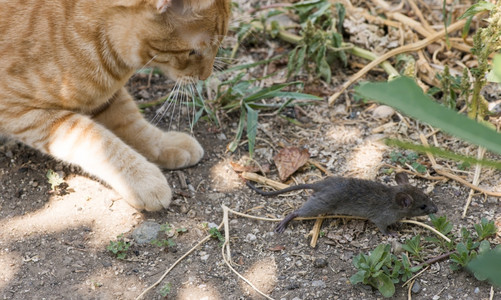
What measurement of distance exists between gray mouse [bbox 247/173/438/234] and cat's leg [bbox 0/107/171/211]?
2.58ft

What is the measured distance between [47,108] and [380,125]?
2033mm

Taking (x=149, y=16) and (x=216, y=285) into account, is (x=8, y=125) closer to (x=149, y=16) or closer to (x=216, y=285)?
(x=149, y=16)

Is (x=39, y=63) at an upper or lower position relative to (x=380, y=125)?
upper

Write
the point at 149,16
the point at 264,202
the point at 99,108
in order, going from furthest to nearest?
the point at 99,108
the point at 264,202
the point at 149,16

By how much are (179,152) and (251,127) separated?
48cm

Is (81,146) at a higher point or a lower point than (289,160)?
higher

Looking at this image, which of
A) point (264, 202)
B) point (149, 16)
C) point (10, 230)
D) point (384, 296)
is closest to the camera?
point (384, 296)

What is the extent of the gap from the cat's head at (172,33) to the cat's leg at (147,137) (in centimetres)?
47

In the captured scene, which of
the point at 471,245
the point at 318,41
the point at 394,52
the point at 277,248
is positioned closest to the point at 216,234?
the point at 277,248

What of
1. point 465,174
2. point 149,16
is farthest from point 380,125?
point 149,16

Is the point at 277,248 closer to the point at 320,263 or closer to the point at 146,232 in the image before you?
the point at 320,263

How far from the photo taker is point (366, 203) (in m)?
2.77

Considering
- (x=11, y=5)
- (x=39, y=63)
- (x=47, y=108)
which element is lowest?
(x=47, y=108)

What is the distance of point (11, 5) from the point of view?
9.52ft
